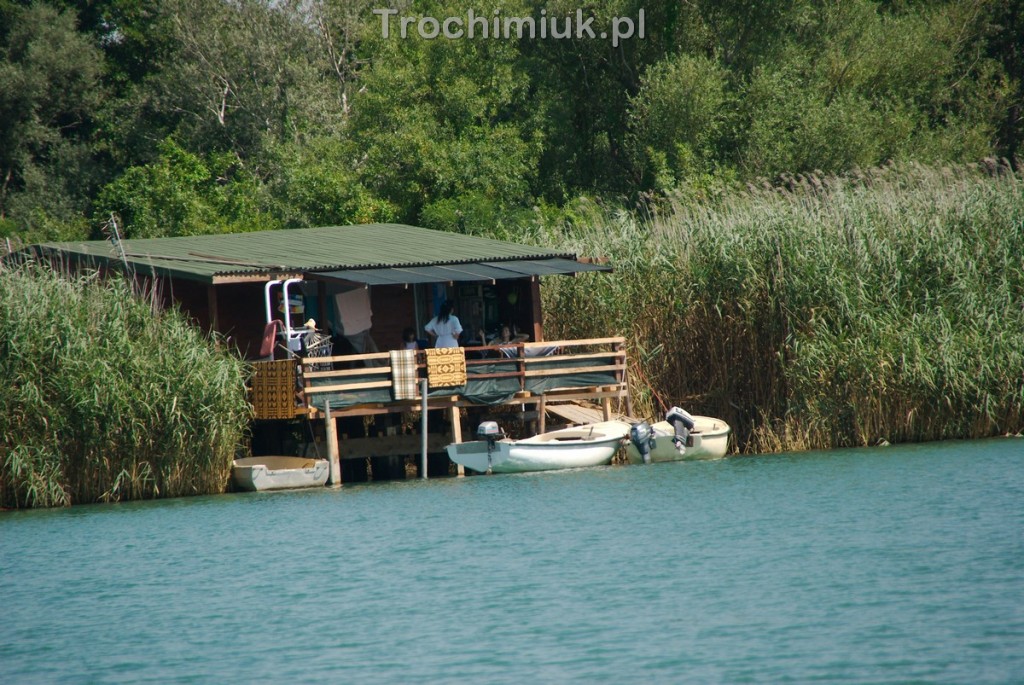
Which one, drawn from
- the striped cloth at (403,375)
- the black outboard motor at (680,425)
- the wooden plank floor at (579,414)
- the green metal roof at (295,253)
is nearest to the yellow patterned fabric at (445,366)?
the striped cloth at (403,375)

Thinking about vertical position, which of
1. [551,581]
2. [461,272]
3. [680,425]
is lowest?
[551,581]

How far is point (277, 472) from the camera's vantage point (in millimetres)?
24000

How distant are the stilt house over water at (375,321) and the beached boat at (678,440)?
1083mm

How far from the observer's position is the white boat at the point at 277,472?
2378 cm

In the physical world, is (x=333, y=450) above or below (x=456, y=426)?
below

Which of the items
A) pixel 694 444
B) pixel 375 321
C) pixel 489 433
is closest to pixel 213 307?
pixel 375 321

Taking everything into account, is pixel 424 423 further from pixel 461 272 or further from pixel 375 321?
pixel 375 321

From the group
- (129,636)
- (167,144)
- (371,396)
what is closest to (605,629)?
(129,636)

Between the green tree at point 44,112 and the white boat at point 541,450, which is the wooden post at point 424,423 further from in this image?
the green tree at point 44,112

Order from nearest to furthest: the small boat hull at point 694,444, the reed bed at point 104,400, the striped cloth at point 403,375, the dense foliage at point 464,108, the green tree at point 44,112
A: 1. the reed bed at point 104,400
2. the striped cloth at point 403,375
3. the small boat hull at point 694,444
4. the dense foliage at point 464,108
5. the green tree at point 44,112

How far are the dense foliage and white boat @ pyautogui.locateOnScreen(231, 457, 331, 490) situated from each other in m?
15.4

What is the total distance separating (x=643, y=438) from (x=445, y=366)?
12.4ft

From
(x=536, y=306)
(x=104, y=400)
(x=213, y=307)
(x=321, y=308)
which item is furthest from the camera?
(x=536, y=306)

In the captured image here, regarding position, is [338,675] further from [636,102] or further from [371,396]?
[636,102]
